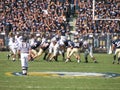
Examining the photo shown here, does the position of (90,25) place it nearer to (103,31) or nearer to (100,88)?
(103,31)

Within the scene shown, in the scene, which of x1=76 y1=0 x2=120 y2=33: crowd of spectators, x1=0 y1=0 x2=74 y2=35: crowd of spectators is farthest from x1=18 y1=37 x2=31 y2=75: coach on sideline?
x1=76 y1=0 x2=120 y2=33: crowd of spectators

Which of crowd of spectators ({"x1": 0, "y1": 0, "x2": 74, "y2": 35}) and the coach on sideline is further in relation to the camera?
crowd of spectators ({"x1": 0, "y1": 0, "x2": 74, "y2": 35})

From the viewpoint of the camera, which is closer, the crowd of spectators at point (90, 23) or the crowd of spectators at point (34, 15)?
the crowd of spectators at point (90, 23)

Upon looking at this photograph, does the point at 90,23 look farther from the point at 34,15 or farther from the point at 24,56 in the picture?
the point at 24,56

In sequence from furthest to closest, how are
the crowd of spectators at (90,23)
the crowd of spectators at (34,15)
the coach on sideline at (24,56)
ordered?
the crowd of spectators at (34,15) → the crowd of spectators at (90,23) → the coach on sideline at (24,56)

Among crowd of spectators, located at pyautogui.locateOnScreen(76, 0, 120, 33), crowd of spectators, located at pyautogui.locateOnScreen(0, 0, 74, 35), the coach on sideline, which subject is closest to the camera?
the coach on sideline

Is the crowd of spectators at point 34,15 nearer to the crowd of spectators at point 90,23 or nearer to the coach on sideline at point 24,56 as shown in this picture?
the crowd of spectators at point 90,23

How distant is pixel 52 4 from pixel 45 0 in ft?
2.98

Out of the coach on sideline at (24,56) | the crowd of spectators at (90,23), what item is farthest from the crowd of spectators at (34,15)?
the coach on sideline at (24,56)

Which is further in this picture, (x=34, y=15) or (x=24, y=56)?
(x=34, y=15)

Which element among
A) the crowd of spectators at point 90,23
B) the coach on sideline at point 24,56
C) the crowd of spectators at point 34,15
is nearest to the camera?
the coach on sideline at point 24,56

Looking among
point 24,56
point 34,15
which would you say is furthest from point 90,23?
point 24,56

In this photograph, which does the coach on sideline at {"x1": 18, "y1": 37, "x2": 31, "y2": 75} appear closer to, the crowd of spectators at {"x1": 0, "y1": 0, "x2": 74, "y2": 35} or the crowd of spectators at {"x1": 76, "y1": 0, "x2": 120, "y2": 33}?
the crowd of spectators at {"x1": 0, "y1": 0, "x2": 74, "y2": 35}

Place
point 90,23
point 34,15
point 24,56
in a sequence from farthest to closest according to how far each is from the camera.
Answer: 1. point 34,15
2. point 90,23
3. point 24,56
